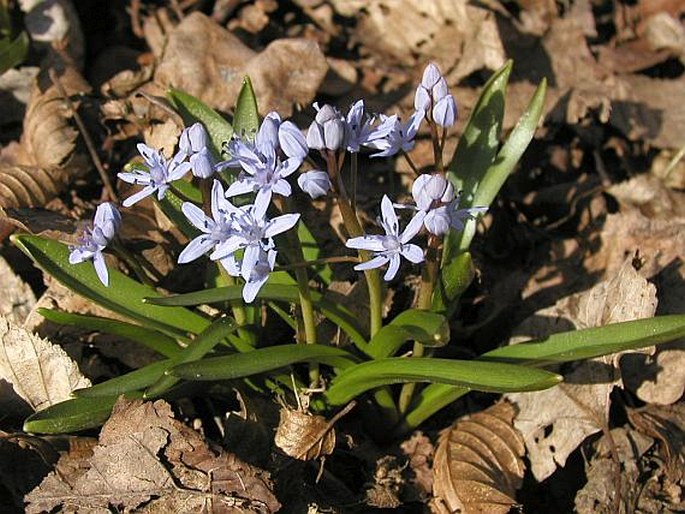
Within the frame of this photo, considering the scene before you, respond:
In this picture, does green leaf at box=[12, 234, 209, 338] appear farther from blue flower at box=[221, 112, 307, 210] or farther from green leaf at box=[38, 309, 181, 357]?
blue flower at box=[221, 112, 307, 210]

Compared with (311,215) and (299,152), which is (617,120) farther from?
(299,152)

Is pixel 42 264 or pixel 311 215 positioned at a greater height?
pixel 42 264

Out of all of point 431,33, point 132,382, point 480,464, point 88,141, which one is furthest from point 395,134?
point 431,33

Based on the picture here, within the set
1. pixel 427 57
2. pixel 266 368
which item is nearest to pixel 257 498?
pixel 266 368


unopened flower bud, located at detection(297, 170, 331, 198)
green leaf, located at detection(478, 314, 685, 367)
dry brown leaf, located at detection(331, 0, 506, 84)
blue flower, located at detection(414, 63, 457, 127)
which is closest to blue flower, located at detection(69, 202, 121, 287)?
unopened flower bud, located at detection(297, 170, 331, 198)

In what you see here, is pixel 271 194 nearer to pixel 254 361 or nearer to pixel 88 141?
pixel 254 361
